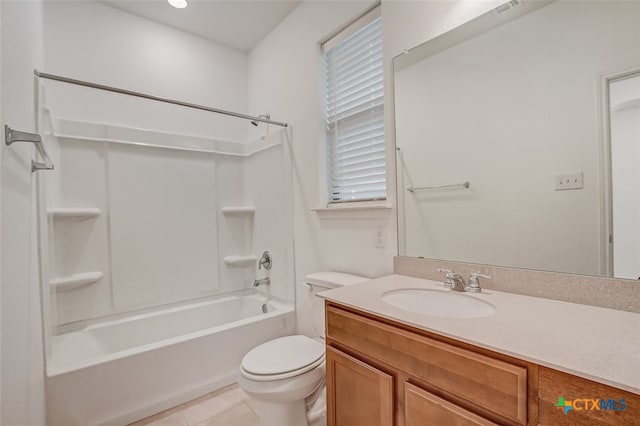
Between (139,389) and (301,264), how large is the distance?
1.30 m

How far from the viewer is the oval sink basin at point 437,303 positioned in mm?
1146

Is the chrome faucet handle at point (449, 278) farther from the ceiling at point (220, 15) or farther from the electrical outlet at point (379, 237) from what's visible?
the ceiling at point (220, 15)

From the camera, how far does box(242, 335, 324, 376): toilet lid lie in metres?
1.37

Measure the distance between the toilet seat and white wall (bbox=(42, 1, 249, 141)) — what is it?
7.07 feet

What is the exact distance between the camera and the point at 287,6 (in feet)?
7.58

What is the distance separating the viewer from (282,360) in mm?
1443

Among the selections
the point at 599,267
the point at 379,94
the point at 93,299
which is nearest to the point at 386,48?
the point at 379,94

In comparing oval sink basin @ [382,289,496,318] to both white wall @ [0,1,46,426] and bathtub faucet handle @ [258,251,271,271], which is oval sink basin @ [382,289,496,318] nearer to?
white wall @ [0,1,46,426]

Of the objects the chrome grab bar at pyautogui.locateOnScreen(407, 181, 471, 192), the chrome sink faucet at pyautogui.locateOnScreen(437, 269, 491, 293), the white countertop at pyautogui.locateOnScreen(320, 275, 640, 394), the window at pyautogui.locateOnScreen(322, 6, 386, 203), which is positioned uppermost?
the window at pyautogui.locateOnScreen(322, 6, 386, 203)

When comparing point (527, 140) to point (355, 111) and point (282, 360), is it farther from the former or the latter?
point (282, 360)

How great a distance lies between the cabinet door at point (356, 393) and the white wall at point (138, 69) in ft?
8.14

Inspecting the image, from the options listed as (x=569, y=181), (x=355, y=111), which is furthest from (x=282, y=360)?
(x=355, y=111)

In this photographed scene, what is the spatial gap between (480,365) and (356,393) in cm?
54

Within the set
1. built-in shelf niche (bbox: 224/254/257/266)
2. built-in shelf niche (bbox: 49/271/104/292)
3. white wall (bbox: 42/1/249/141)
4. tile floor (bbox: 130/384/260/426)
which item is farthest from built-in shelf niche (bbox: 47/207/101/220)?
tile floor (bbox: 130/384/260/426)
